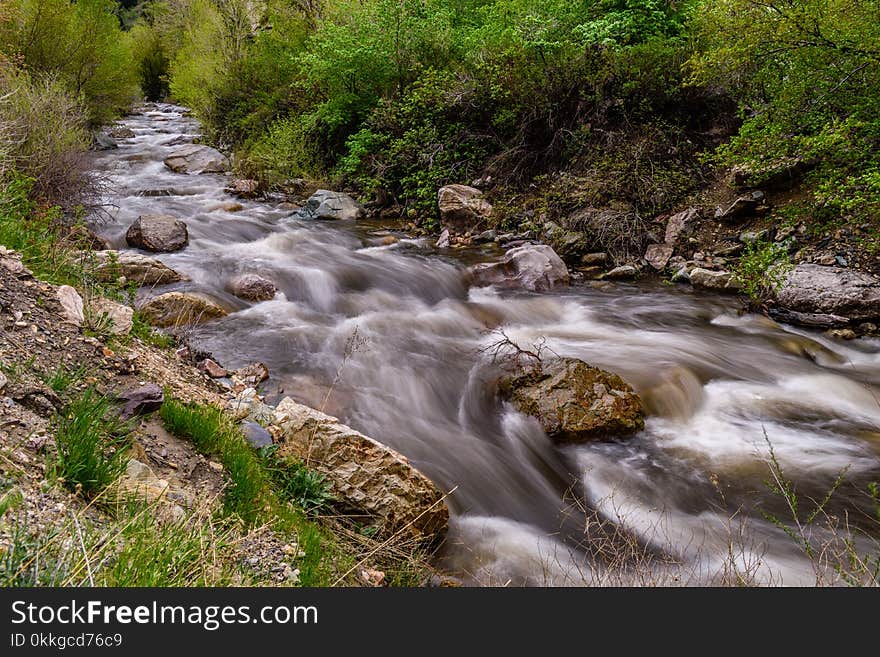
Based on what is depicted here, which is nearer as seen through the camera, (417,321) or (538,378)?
(538,378)

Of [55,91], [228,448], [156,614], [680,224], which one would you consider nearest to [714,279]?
[680,224]

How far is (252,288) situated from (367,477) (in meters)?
5.29

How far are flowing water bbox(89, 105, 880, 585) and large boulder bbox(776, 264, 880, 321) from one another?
1.61ft

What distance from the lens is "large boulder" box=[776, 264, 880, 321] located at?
284 inches

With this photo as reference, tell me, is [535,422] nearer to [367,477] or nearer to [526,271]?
[367,477]

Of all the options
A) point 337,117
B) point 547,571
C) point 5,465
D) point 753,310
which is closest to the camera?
point 5,465

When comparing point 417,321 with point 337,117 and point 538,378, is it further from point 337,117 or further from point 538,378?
point 337,117

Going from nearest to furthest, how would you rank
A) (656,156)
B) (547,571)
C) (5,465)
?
(5,465)
(547,571)
(656,156)

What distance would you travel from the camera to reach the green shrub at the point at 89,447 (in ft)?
A: 7.81

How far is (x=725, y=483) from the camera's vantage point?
4668 millimetres

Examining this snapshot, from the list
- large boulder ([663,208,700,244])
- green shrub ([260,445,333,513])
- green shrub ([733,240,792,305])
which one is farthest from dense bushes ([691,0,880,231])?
green shrub ([260,445,333,513])

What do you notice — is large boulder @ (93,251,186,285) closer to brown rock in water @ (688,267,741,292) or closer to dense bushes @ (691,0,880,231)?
dense bushes @ (691,0,880,231)

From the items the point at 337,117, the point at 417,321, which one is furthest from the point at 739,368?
the point at 337,117

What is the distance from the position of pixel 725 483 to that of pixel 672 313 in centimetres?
406
